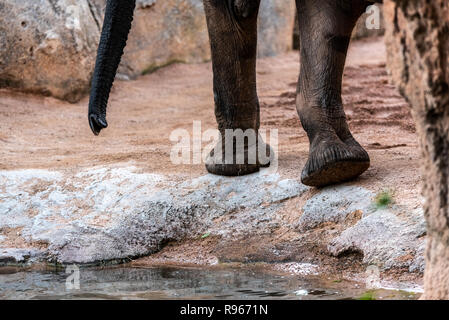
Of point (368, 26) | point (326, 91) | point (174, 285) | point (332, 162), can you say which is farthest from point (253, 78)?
point (368, 26)

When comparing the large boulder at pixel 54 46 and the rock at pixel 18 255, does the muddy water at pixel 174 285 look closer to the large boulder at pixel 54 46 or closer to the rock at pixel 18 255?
the rock at pixel 18 255

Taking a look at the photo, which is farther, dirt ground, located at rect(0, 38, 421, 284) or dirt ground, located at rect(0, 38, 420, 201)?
dirt ground, located at rect(0, 38, 420, 201)

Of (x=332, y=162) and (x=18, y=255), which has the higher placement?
(x=332, y=162)

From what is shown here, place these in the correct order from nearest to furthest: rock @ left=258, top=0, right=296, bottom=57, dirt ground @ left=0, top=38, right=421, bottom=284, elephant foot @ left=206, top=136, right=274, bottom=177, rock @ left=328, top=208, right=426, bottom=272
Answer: rock @ left=328, top=208, right=426, bottom=272, dirt ground @ left=0, top=38, right=421, bottom=284, elephant foot @ left=206, top=136, right=274, bottom=177, rock @ left=258, top=0, right=296, bottom=57

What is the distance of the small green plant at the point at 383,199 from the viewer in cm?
338

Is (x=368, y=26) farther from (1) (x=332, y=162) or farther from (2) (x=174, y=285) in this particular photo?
(2) (x=174, y=285)

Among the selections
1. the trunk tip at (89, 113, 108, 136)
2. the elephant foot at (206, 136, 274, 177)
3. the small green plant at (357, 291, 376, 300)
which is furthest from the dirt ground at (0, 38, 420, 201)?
the trunk tip at (89, 113, 108, 136)

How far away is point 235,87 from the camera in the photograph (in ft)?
13.6

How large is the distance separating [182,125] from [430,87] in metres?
4.62

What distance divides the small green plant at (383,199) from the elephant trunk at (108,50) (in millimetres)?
1204

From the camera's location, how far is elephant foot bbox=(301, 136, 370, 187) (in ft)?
11.6

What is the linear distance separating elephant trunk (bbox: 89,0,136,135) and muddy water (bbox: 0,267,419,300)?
67 cm

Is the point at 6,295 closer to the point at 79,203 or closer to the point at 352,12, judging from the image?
the point at 79,203

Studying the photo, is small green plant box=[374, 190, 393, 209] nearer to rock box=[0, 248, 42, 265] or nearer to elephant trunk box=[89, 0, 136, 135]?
elephant trunk box=[89, 0, 136, 135]
